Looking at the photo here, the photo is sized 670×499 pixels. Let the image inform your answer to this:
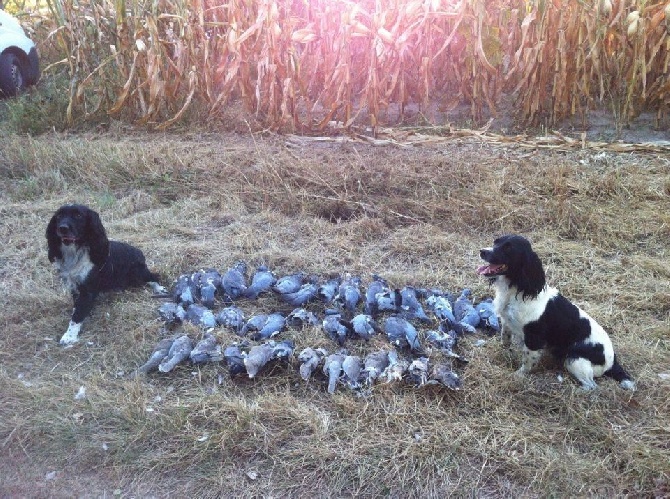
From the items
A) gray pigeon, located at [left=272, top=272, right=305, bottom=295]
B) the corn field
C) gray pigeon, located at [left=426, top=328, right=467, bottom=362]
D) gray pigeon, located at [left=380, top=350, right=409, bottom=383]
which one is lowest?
gray pigeon, located at [left=426, top=328, right=467, bottom=362]

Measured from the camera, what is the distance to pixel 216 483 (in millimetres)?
2707

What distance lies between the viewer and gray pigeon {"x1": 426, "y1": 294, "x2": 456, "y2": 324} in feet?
12.6

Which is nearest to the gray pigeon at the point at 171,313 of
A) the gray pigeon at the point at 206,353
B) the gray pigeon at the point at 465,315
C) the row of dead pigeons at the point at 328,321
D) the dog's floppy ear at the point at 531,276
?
the row of dead pigeons at the point at 328,321

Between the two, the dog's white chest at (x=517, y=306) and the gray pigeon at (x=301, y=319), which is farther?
the gray pigeon at (x=301, y=319)

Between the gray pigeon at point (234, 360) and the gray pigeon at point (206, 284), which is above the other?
the gray pigeon at point (206, 284)

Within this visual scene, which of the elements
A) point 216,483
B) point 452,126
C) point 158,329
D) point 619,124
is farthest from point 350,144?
point 216,483

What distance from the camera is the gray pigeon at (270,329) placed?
12.2 feet

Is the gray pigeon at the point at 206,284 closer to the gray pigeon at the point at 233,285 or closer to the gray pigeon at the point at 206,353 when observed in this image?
the gray pigeon at the point at 233,285

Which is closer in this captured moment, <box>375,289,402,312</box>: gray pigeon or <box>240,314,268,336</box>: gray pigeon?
<box>240,314,268,336</box>: gray pigeon

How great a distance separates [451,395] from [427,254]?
69.2 inches

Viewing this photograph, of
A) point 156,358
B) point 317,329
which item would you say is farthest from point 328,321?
point 156,358

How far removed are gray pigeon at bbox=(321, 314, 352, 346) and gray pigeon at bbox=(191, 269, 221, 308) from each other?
80cm

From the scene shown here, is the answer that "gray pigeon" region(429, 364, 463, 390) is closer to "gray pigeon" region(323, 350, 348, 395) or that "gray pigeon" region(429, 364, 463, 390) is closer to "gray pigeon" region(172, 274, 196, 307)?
"gray pigeon" region(323, 350, 348, 395)

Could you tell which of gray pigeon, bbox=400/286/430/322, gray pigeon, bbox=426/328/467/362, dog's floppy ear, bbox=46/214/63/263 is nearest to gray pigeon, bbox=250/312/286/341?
gray pigeon, bbox=400/286/430/322
